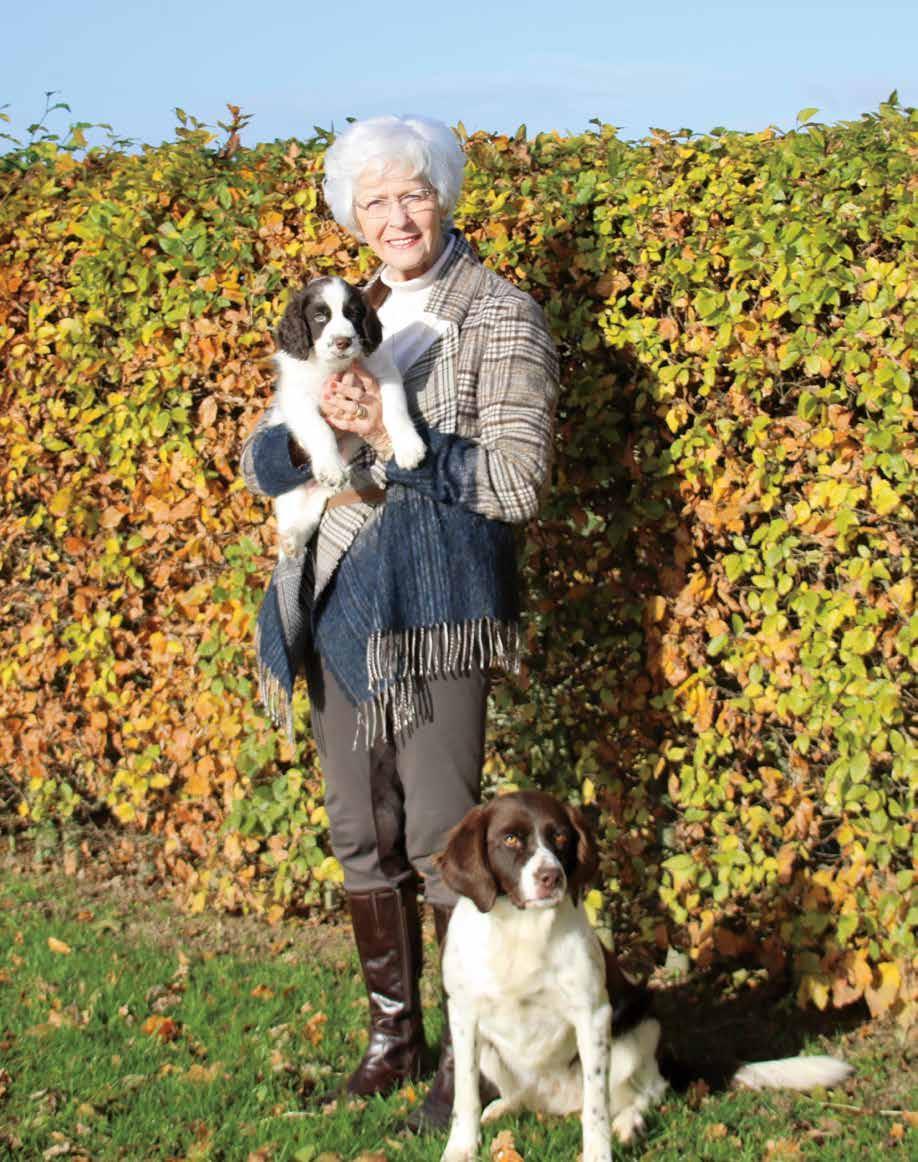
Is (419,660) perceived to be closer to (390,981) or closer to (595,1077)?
(390,981)

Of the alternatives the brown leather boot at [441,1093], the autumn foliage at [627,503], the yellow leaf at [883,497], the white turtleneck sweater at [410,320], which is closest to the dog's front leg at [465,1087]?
the brown leather boot at [441,1093]

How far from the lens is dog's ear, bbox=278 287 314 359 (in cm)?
352

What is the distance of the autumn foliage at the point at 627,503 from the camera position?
3.94 metres

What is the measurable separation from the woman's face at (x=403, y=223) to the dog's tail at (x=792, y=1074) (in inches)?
84.9

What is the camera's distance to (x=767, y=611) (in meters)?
4.06

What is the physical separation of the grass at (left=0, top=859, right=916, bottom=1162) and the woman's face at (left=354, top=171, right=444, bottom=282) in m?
2.04

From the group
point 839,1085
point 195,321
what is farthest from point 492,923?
point 195,321

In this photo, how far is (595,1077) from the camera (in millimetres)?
3289

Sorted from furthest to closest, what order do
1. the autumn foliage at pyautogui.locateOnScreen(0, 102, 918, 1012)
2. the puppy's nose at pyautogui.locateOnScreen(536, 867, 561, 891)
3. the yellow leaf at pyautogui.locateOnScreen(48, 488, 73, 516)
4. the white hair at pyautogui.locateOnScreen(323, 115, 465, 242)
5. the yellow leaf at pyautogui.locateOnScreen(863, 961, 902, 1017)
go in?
1. the yellow leaf at pyautogui.locateOnScreen(48, 488, 73, 516)
2. the yellow leaf at pyautogui.locateOnScreen(863, 961, 902, 1017)
3. the autumn foliage at pyautogui.locateOnScreen(0, 102, 918, 1012)
4. the white hair at pyautogui.locateOnScreen(323, 115, 465, 242)
5. the puppy's nose at pyautogui.locateOnScreen(536, 867, 561, 891)

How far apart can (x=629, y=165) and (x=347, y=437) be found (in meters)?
1.28

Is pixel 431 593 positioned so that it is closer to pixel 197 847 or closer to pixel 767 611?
pixel 767 611

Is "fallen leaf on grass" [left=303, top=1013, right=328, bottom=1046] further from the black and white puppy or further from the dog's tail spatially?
the black and white puppy

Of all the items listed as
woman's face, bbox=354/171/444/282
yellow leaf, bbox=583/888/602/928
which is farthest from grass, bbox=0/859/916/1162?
woman's face, bbox=354/171/444/282

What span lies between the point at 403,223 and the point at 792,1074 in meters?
2.31
